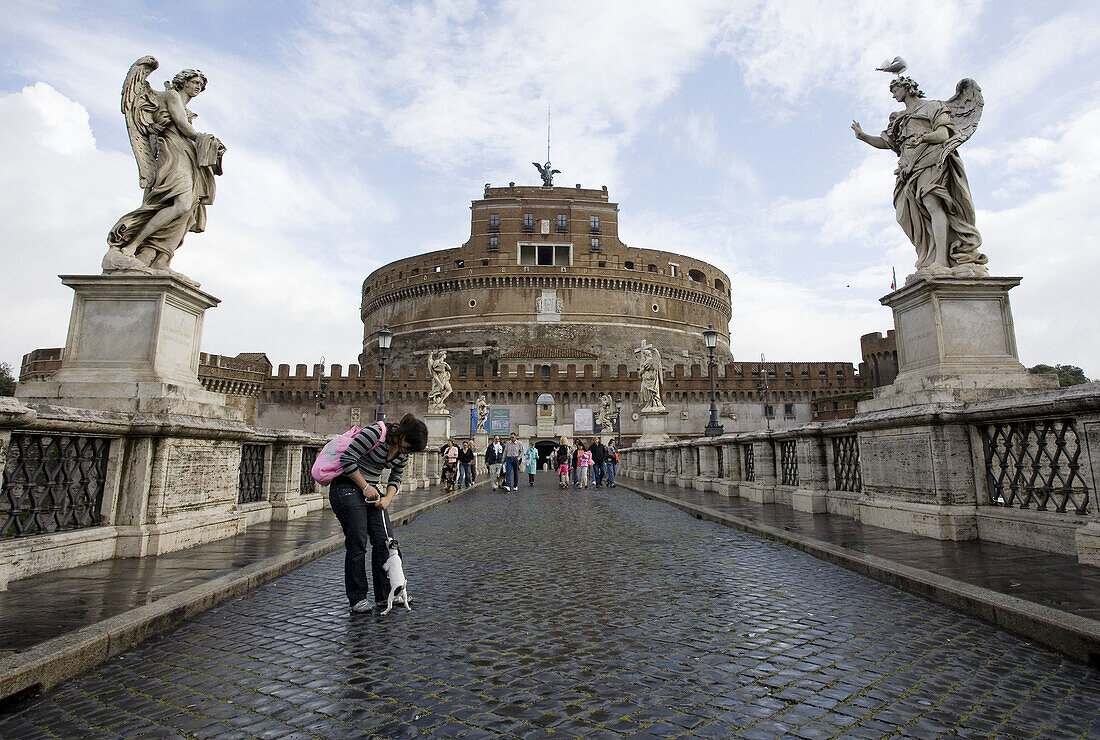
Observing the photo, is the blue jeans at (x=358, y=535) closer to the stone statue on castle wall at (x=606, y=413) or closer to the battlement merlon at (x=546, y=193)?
the stone statue on castle wall at (x=606, y=413)

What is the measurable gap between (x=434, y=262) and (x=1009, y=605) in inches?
2257

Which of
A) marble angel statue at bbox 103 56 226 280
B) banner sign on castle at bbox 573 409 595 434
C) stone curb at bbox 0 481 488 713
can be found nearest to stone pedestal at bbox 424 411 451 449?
marble angel statue at bbox 103 56 226 280

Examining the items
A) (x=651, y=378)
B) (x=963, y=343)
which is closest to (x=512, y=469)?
(x=651, y=378)

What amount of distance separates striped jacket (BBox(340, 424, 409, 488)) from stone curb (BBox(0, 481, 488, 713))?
3.27ft

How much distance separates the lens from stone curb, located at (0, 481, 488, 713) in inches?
88.6

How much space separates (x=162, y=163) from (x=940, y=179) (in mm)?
6738

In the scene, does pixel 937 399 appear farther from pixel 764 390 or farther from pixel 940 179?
pixel 764 390

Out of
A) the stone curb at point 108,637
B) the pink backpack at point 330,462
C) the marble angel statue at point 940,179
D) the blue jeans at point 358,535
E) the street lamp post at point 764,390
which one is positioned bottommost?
the stone curb at point 108,637

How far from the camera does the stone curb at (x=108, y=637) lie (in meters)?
2.25

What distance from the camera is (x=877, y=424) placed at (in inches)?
216

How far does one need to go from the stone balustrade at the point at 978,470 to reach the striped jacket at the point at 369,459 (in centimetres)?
391

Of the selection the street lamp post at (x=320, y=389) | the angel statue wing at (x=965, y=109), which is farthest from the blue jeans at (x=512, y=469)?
the street lamp post at (x=320, y=389)

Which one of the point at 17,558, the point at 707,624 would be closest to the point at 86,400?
the point at 17,558

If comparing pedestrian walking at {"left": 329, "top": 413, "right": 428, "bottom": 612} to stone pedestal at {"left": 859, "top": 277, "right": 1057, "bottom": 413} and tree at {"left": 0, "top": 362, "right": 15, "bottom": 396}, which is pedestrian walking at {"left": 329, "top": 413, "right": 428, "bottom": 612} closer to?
stone pedestal at {"left": 859, "top": 277, "right": 1057, "bottom": 413}
